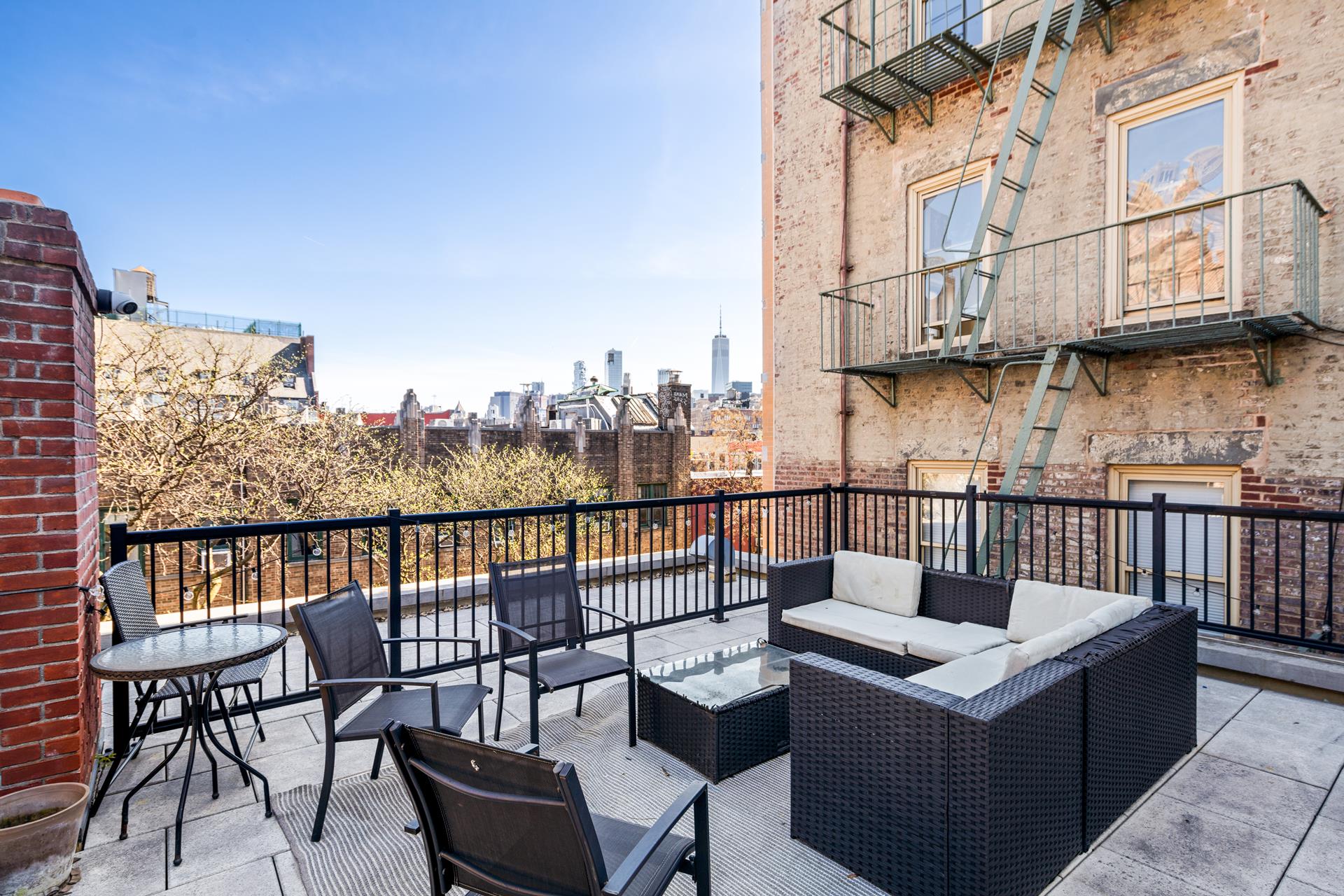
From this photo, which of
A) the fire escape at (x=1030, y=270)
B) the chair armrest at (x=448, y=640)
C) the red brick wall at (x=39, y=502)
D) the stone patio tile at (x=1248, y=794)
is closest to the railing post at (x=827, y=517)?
the fire escape at (x=1030, y=270)

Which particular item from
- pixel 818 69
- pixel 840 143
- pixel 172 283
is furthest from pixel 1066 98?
pixel 172 283

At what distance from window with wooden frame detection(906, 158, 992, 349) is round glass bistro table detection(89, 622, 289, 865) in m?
6.21

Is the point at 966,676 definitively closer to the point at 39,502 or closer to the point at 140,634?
the point at 140,634

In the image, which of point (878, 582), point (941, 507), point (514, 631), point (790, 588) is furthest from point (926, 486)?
point (514, 631)

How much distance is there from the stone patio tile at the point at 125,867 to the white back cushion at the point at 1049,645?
3.12 metres

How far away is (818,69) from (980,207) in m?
2.94

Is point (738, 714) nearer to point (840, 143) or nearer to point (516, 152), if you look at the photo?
point (840, 143)

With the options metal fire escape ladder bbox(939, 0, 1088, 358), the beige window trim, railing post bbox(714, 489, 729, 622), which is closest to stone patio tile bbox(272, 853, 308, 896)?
railing post bbox(714, 489, 729, 622)

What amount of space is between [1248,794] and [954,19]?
741 cm

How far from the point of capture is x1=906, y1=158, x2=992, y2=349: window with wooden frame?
21.5 ft

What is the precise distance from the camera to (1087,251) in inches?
222

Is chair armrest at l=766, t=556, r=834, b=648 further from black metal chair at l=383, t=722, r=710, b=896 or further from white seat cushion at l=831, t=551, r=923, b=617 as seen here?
black metal chair at l=383, t=722, r=710, b=896

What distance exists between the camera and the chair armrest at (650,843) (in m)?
1.33

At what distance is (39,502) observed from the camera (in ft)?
8.01
